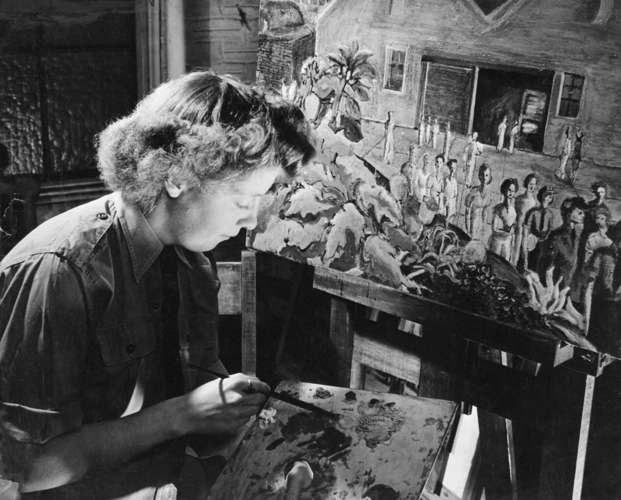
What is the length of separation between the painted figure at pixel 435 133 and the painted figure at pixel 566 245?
1.09 ft

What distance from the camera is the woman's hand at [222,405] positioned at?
1824mm

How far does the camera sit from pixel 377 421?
70.6 inches

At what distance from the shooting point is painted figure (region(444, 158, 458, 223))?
172 centimetres

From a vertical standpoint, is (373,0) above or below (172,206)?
above

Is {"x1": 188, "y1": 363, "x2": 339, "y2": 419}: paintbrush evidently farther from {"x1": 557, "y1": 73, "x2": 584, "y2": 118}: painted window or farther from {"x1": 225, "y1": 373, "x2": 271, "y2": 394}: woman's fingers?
{"x1": 557, "y1": 73, "x2": 584, "y2": 118}: painted window

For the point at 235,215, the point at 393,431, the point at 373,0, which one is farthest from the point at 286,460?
the point at 373,0

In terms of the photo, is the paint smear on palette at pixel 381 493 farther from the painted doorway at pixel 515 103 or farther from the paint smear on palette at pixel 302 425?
the painted doorway at pixel 515 103

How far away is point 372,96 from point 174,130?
50 centimetres

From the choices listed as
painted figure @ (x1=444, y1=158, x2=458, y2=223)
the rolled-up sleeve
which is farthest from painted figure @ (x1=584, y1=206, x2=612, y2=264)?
the rolled-up sleeve

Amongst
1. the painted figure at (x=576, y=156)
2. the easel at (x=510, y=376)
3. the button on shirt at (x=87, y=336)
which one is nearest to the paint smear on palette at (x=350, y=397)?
the easel at (x=510, y=376)

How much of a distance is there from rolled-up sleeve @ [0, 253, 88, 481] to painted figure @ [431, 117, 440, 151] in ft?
2.83

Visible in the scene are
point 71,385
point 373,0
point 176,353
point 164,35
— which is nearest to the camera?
point 71,385

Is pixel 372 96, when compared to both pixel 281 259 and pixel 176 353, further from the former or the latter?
pixel 176 353

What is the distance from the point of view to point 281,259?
2.14 meters
